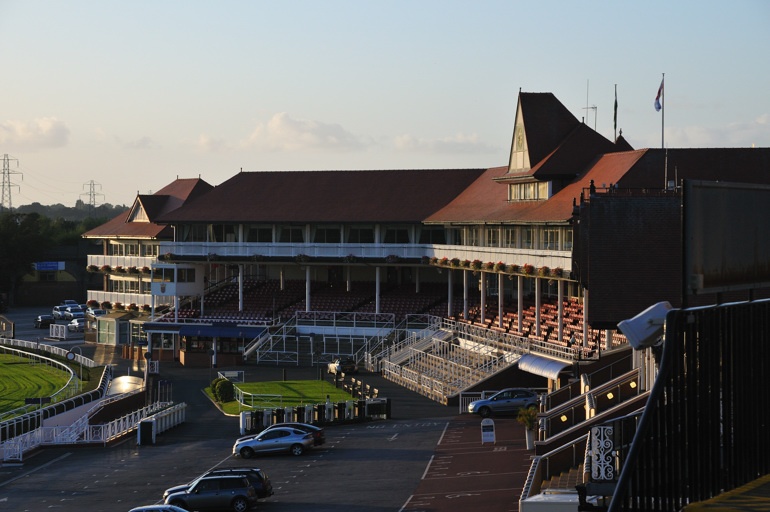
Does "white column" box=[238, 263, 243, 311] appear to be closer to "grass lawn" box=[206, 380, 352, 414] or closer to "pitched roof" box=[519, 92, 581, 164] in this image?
"grass lawn" box=[206, 380, 352, 414]

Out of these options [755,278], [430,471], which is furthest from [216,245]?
[755,278]

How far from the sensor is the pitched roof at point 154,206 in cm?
8762

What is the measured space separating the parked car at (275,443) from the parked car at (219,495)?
27.2 ft

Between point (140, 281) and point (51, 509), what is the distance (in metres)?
52.5

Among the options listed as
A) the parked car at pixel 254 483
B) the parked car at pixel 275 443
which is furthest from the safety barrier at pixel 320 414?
the parked car at pixel 254 483

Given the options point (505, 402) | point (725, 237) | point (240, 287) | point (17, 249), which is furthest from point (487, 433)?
point (17, 249)

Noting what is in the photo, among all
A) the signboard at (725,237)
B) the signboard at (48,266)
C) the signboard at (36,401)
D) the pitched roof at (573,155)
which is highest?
the pitched roof at (573,155)

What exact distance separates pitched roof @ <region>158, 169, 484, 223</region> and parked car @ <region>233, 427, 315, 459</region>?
3399 cm

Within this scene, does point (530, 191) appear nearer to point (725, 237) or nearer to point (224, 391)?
point (224, 391)

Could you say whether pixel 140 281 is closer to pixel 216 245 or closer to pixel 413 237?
pixel 216 245

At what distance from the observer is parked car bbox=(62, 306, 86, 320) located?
106125mm

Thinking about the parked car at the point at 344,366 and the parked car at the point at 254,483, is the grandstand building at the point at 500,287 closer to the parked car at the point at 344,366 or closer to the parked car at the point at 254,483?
the parked car at the point at 344,366

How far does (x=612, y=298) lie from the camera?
3647cm

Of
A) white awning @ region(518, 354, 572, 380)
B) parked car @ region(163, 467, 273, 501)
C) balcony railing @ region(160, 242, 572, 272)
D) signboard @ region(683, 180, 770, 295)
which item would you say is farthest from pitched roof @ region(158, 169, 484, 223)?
signboard @ region(683, 180, 770, 295)
